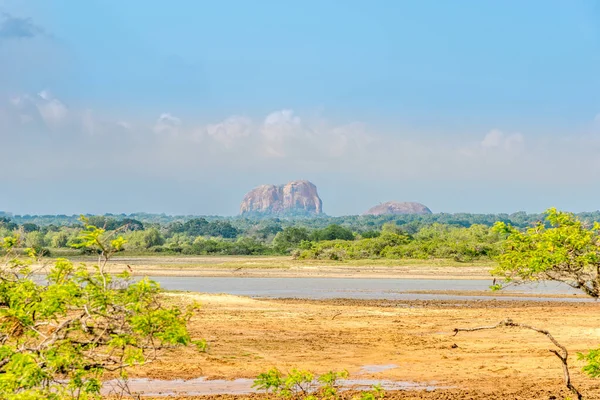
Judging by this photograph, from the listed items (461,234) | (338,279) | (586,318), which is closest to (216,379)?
(586,318)

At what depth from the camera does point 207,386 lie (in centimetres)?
1569

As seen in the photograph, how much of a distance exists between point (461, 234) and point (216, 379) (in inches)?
2769

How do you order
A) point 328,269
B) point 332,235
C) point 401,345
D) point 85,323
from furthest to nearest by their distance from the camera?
point 332,235 < point 328,269 < point 401,345 < point 85,323

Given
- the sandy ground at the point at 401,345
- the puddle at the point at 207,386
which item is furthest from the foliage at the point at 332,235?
the puddle at the point at 207,386

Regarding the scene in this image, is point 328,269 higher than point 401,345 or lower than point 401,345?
higher

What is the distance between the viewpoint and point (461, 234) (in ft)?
275

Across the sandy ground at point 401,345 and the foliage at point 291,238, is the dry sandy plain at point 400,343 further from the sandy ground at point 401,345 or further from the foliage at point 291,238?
the foliage at point 291,238

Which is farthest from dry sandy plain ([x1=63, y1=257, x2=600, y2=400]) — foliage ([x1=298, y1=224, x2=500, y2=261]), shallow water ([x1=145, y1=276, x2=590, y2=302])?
foliage ([x1=298, y1=224, x2=500, y2=261])

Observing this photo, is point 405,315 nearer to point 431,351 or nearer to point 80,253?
point 431,351

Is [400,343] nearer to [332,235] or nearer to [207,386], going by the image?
[207,386]

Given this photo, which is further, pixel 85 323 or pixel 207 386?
pixel 207 386

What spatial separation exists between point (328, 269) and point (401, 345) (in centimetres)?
4113

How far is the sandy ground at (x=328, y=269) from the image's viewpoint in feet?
186

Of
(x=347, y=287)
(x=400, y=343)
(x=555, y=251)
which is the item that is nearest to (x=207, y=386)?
(x=400, y=343)
